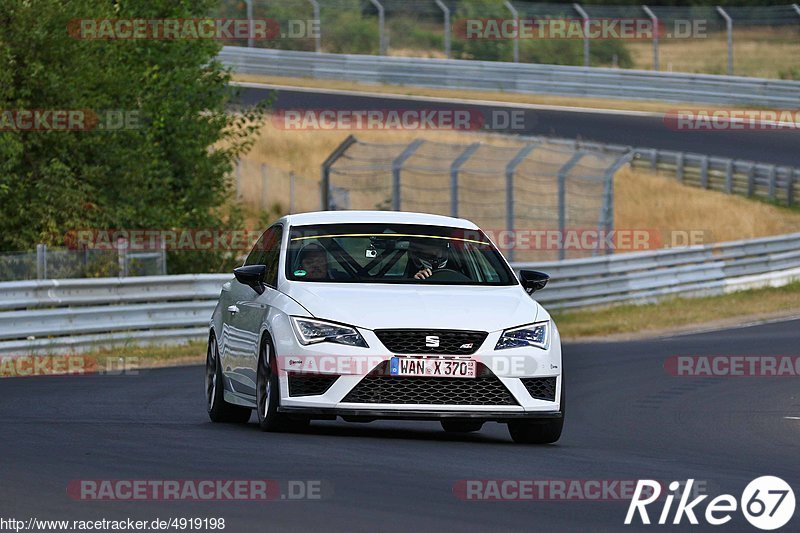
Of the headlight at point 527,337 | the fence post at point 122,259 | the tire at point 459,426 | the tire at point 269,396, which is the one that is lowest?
the fence post at point 122,259

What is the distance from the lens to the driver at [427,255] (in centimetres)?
1128

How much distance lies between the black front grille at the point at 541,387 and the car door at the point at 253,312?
5.73 ft

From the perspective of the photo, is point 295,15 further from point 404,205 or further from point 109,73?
point 109,73

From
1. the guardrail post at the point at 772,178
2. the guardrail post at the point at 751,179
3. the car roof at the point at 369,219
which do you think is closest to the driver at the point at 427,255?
the car roof at the point at 369,219

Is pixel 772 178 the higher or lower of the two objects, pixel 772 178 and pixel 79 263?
the lower

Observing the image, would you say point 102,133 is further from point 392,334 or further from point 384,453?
point 384,453

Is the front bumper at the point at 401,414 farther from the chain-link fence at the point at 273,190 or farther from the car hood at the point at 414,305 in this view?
the chain-link fence at the point at 273,190

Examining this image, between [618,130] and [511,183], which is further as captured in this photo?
[618,130]

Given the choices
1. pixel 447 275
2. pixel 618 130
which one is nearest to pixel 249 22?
pixel 618 130

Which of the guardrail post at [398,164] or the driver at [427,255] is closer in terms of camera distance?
the driver at [427,255]

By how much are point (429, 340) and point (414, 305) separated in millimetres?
302

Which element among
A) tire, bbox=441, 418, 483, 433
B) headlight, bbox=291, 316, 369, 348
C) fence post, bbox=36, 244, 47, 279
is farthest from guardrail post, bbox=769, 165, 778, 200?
headlight, bbox=291, 316, 369, 348

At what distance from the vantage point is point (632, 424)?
516 inches

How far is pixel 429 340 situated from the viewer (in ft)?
33.6
